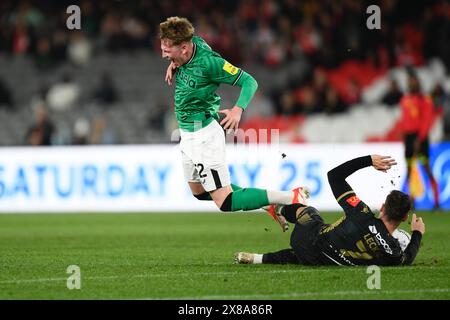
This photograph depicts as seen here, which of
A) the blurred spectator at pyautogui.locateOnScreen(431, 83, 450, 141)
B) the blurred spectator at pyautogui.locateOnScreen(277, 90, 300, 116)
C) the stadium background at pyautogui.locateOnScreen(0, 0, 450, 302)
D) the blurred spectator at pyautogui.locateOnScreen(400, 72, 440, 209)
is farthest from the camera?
the blurred spectator at pyautogui.locateOnScreen(277, 90, 300, 116)

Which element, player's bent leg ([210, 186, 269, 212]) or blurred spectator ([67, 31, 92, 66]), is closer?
player's bent leg ([210, 186, 269, 212])

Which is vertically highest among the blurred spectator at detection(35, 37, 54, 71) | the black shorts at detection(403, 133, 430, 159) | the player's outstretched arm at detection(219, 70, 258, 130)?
the blurred spectator at detection(35, 37, 54, 71)

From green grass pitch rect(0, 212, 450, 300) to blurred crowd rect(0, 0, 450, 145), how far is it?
694 centimetres

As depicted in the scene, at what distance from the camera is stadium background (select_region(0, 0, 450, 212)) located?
16.5 m

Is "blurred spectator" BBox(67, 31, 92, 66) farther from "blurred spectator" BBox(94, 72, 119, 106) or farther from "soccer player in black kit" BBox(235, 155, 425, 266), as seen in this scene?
"soccer player in black kit" BBox(235, 155, 425, 266)

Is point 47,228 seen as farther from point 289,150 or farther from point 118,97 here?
point 118,97

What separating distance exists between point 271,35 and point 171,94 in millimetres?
2595

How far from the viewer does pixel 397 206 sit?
7.58 m

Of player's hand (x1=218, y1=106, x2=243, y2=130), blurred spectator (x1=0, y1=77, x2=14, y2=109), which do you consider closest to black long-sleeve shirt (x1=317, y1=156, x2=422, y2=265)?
player's hand (x1=218, y1=106, x2=243, y2=130)

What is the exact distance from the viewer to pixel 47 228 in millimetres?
13414

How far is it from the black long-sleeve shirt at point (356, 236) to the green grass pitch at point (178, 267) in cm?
12

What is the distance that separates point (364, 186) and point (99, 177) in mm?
4440

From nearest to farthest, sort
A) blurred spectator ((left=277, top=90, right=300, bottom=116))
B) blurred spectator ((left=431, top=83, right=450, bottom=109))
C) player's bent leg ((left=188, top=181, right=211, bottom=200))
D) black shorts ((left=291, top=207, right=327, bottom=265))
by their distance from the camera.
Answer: black shorts ((left=291, top=207, right=327, bottom=265)), player's bent leg ((left=188, top=181, right=211, bottom=200)), blurred spectator ((left=431, top=83, right=450, bottom=109)), blurred spectator ((left=277, top=90, right=300, bottom=116))
